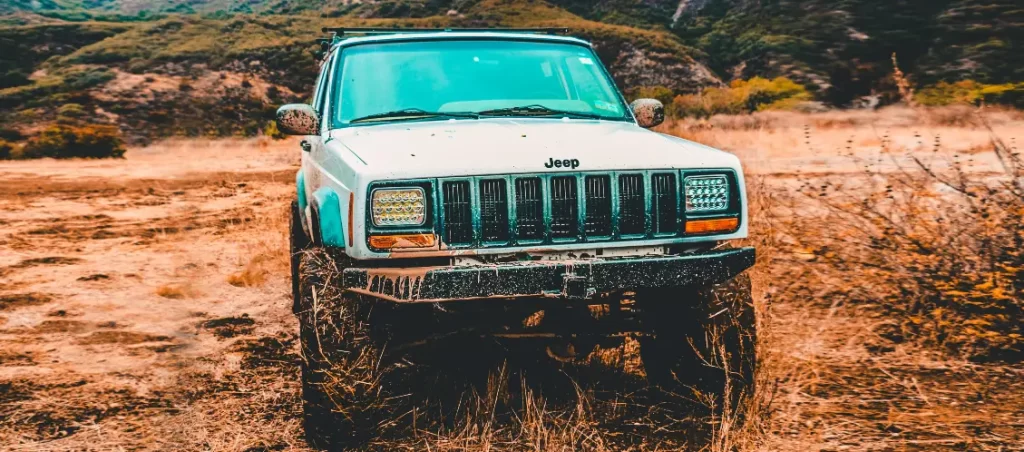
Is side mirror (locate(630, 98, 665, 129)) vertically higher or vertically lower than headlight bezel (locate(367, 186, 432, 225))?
higher

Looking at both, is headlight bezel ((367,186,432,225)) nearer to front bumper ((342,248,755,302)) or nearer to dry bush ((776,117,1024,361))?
front bumper ((342,248,755,302))

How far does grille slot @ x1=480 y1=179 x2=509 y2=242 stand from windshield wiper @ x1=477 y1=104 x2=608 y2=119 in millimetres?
1100

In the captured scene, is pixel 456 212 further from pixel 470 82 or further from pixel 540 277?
pixel 470 82

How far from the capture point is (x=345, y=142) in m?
4.00

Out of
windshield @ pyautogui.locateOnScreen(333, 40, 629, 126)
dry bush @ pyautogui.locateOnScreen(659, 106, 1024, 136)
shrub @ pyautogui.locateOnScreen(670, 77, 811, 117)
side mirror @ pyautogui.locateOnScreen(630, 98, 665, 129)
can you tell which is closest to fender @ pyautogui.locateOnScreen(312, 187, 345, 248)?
windshield @ pyautogui.locateOnScreen(333, 40, 629, 126)

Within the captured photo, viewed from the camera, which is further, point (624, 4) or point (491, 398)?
point (624, 4)

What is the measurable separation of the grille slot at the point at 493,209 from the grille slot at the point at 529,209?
51mm

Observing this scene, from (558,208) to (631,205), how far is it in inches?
12.4

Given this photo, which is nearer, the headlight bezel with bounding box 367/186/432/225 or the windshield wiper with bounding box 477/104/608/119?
the headlight bezel with bounding box 367/186/432/225

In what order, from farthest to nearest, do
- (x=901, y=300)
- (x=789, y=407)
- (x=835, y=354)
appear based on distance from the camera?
(x=901, y=300), (x=835, y=354), (x=789, y=407)

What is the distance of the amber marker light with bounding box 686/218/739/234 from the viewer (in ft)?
12.0

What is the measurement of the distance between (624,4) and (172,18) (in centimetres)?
3079

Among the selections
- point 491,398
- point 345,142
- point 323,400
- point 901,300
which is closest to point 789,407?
point 491,398

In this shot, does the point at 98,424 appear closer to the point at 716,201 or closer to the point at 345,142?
the point at 345,142
